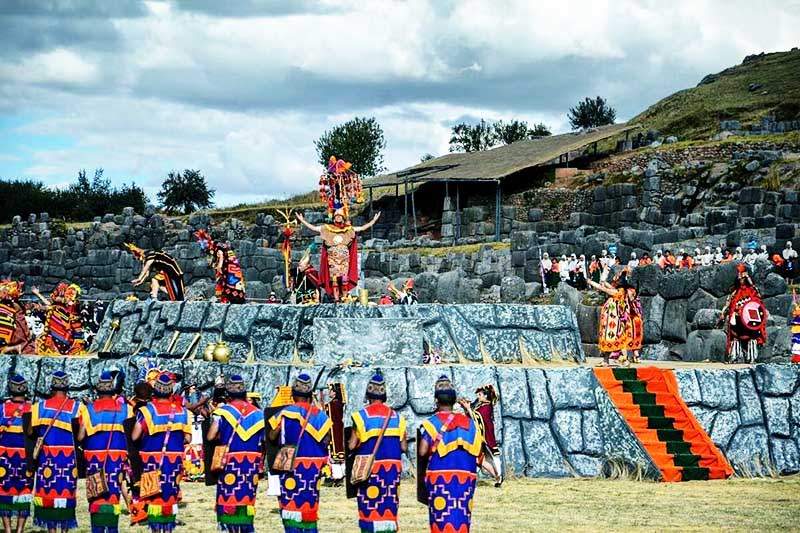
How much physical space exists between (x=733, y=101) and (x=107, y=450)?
57019mm

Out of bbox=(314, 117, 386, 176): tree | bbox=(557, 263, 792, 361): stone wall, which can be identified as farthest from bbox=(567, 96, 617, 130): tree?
bbox=(557, 263, 792, 361): stone wall

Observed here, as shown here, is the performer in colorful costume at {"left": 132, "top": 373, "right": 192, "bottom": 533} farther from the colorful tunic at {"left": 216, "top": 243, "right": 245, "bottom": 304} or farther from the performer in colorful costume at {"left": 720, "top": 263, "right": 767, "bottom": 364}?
the performer in colorful costume at {"left": 720, "top": 263, "right": 767, "bottom": 364}

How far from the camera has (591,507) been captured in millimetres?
16938

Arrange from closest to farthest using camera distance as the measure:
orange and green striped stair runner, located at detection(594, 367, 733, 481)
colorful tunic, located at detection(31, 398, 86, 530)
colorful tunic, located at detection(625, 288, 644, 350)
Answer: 1. colorful tunic, located at detection(31, 398, 86, 530)
2. orange and green striped stair runner, located at detection(594, 367, 733, 481)
3. colorful tunic, located at detection(625, 288, 644, 350)

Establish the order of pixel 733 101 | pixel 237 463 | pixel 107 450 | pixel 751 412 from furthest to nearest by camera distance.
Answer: pixel 733 101
pixel 751 412
pixel 107 450
pixel 237 463

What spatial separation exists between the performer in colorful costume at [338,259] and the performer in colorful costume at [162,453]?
35.4 feet

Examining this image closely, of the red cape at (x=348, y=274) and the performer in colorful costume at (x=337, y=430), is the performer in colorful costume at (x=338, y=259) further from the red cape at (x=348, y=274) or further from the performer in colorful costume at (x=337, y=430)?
the performer in colorful costume at (x=337, y=430)

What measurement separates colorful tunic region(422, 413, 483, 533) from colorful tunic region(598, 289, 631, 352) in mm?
10506

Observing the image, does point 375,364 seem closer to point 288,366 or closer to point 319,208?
point 288,366

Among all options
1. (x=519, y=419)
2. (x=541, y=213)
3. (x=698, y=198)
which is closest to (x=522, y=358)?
(x=519, y=419)

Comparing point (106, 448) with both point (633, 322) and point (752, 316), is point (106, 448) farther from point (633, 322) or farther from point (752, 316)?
point (752, 316)

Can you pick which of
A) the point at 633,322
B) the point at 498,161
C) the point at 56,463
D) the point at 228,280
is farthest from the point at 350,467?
the point at 498,161

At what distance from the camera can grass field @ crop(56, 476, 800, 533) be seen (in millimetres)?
15586

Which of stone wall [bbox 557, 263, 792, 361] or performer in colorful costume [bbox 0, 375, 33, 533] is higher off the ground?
stone wall [bbox 557, 263, 792, 361]
